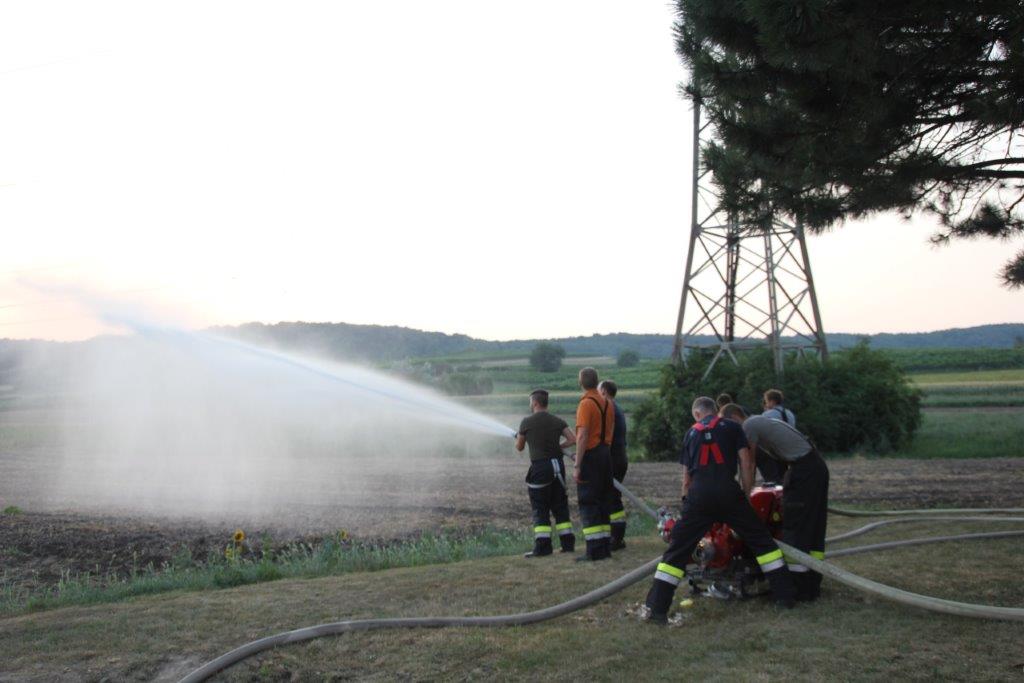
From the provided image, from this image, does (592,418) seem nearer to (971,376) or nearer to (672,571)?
(672,571)

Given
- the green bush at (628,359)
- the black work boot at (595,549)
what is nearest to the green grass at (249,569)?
the black work boot at (595,549)

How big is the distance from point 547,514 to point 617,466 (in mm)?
1215

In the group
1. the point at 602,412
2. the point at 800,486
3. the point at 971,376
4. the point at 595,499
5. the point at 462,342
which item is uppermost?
the point at 462,342

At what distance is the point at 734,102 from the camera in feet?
33.7

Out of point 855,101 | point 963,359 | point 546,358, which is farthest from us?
point 546,358

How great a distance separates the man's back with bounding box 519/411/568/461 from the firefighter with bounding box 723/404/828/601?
3.05 m

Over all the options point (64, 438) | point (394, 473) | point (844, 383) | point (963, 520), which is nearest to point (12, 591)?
point (963, 520)

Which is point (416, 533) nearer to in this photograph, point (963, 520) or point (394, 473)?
point (963, 520)

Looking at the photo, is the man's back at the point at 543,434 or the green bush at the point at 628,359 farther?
the green bush at the point at 628,359

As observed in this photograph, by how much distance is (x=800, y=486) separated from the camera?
26.2 ft

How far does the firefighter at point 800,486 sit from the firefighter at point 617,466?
2.76 meters

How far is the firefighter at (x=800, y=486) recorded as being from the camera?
7.96 metres

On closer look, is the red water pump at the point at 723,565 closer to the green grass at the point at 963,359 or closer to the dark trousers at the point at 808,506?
the dark trousers at the point at 808,506

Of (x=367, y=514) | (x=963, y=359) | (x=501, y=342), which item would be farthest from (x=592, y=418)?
(x=501, y=342)
